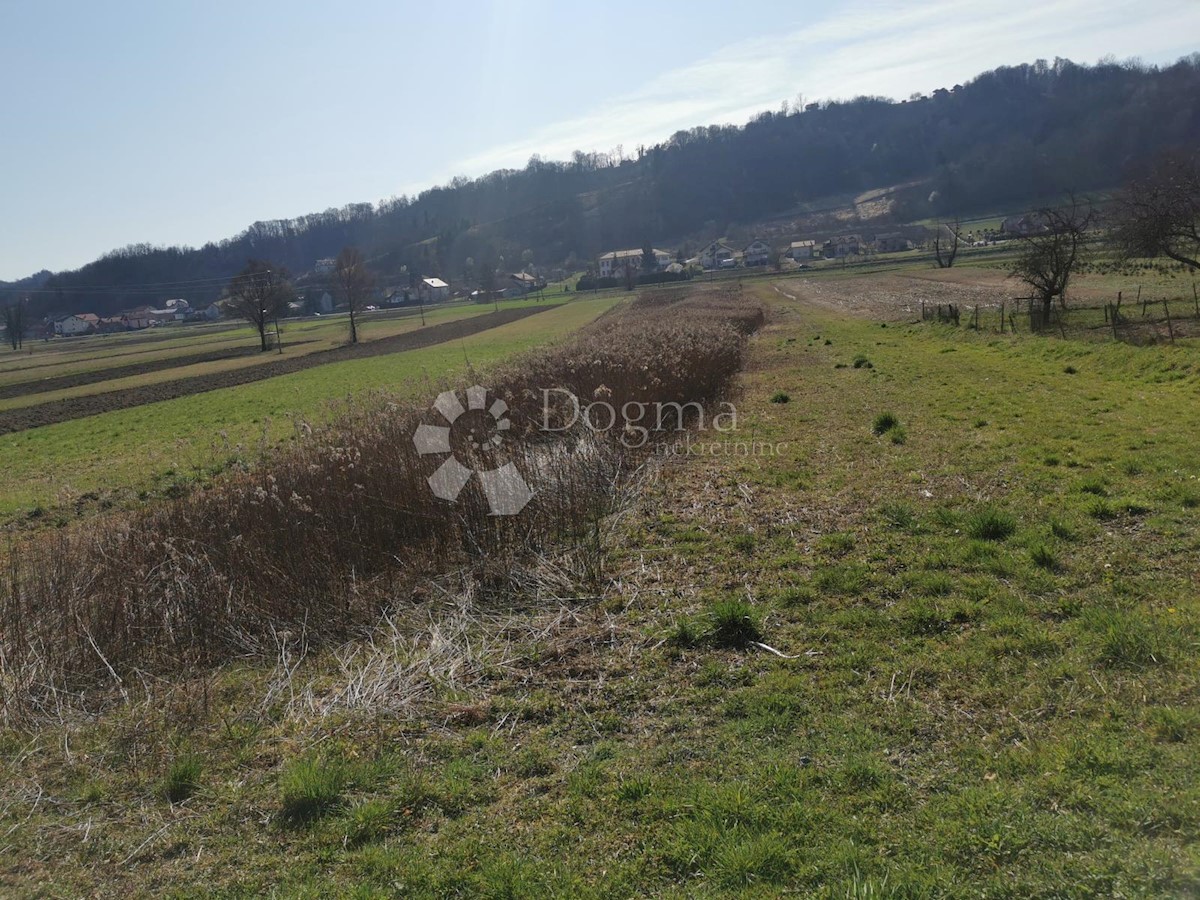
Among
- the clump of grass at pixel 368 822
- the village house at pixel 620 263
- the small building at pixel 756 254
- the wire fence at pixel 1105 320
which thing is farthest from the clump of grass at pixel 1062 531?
the small building at pixel 756 254

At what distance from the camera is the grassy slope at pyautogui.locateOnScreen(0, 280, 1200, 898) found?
11.7 ft

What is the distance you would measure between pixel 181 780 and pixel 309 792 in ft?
3.31

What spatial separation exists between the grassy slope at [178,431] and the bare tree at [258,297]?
22827 mm

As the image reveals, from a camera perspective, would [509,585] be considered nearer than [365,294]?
Yes

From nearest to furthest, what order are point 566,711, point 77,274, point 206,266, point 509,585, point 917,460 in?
point 566,711 < point 509,585 < point 917,460 < point 77,274 < point 206,266

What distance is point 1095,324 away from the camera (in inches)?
929

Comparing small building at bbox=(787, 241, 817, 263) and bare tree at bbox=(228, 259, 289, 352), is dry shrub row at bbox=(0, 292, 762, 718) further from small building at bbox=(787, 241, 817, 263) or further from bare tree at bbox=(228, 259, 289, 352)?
small building at bbox=(787, 241, 817, 263)

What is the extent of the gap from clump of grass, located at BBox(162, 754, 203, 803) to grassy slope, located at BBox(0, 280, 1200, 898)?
0.09 m

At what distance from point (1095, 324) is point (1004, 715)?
23.8 metres

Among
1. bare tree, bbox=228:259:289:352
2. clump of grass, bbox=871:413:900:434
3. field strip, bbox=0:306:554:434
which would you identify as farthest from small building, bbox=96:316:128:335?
clump of grass, bbox=871:413:900:434

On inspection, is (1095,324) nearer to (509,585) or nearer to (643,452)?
(643,452)

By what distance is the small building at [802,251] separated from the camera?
124 m

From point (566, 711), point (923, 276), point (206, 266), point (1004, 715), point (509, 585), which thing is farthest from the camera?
point (206, 266)

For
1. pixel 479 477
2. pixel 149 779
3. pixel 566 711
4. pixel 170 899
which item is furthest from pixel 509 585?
pixel 170 899
